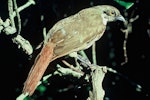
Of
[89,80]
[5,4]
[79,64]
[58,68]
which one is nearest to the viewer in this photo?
[89,80]

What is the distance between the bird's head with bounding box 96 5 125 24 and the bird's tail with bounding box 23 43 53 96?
1.73 ft

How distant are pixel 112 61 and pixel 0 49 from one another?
810 mm

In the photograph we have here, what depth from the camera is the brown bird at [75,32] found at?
2.70 meters

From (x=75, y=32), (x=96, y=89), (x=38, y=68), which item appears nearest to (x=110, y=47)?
(x=75, y=32)

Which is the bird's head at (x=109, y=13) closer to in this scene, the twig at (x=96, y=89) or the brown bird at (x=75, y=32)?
the brown bird at (x=75, y=32)

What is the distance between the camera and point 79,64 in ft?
8.13

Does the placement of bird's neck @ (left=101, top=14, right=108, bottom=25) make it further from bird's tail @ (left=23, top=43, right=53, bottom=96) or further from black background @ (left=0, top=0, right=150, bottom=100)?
bird's tail @ (left=23, top=43, right=53, bottom=96)

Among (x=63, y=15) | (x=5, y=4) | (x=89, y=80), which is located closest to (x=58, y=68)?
(x=89, y=80)

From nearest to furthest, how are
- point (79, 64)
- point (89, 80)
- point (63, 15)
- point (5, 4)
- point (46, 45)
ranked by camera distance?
point (89, 80) → point (79, 64) → point (46, 45) → point (63, 15) → point (5, 4)

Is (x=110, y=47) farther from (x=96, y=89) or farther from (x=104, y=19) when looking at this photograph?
(x=96, y=89)

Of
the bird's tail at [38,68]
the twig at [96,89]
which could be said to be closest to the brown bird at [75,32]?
the bird's tail at [38,68]

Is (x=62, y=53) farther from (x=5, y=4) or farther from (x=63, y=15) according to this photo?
(x=5, y=4)

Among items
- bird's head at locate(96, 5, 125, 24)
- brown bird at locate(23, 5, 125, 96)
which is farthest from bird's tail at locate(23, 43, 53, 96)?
bird's head at locate(96, 5, 125, 24)

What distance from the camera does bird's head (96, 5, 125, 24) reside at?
3018 mm
